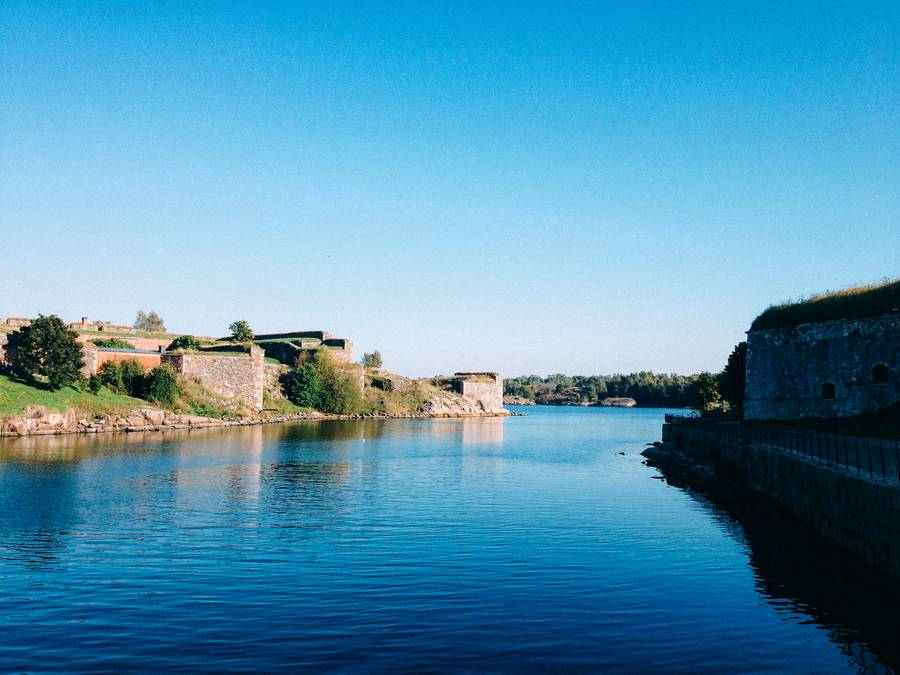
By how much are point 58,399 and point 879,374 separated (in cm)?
5455

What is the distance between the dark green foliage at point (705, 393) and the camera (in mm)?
84000

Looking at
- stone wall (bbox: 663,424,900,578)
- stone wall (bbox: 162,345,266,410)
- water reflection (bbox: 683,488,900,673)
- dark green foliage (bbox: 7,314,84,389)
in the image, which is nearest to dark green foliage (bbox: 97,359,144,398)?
dark green foliage (bbox: 7,314,84,389)

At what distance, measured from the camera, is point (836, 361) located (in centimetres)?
3559

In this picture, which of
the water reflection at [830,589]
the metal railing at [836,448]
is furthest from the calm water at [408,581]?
the metal railing at [836,448]

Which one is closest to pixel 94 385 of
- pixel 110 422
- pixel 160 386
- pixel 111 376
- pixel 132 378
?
pixel 111 376

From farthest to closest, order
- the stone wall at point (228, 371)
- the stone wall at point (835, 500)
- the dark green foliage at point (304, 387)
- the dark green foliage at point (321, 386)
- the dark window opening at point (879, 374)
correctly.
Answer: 1. the dark green foliage at point (321, 386)
2. the dark green foliage at point (304, 387)
3. the stone wall at point (228, 371)
4. the dark window opening at point (879, 374)
5. the stone wall at point (835, 500)

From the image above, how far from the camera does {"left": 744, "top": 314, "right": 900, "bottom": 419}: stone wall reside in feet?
108

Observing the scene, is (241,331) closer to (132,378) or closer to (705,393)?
(132,378)

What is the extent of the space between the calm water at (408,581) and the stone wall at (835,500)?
787 mm

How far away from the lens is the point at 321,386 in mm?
88000

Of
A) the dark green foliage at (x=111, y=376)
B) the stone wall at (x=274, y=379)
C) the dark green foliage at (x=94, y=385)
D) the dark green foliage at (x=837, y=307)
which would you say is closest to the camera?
the dark green foliage at (x=837, y=307)

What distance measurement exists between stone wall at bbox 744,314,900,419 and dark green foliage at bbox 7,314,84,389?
50081 millimetres

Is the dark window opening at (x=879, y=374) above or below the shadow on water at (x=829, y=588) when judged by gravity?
above

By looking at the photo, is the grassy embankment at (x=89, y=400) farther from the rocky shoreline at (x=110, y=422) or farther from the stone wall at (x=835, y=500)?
the stone wall at (x=835, y=500)
